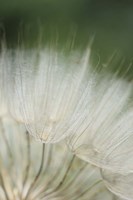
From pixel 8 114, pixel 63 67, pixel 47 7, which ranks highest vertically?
pixel 63 67

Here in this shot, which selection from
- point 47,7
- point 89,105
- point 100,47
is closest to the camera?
point 89,105

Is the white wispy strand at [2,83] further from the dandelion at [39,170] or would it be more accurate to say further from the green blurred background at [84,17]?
the green blurred background at [84,17]

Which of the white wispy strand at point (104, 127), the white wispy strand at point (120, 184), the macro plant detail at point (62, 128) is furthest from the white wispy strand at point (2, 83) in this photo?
the white wispy strand at point (120, 184)

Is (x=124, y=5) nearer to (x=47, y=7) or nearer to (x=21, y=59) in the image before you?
(x=47, y=7)

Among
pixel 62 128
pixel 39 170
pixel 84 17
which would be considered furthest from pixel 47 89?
pixel 84 17

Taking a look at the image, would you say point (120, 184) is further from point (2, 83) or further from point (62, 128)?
point (2, 83)

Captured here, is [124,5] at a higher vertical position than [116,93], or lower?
lower

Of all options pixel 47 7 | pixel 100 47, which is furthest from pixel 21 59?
pixel 47 7

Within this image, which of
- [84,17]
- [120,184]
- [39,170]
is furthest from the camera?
[84,17]
